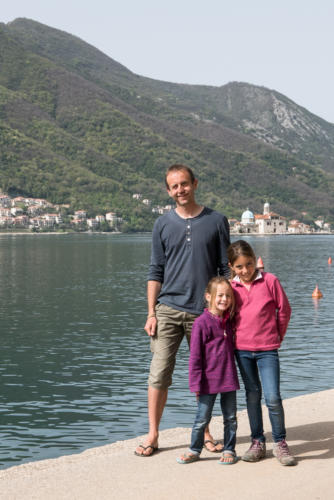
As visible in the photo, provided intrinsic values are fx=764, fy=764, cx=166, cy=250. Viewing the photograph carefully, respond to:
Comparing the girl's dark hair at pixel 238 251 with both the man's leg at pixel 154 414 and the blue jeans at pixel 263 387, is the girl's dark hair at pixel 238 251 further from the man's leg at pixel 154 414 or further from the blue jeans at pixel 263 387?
the man's leg at pixel 154 414

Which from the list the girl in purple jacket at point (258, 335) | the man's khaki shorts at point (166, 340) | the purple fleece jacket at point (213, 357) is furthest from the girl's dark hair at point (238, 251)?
the man's khaki shorts at point (166, 340)

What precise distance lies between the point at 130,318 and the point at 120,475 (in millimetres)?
19400

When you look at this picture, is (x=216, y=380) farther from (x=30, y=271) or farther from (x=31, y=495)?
(x=30, y=271)

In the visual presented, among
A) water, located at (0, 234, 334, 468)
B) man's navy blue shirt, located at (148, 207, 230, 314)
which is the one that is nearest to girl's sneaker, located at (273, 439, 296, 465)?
man's navy blue shirt, located at (148, 207, 230, 314)

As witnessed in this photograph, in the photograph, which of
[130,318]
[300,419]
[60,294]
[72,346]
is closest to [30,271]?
[60,294]

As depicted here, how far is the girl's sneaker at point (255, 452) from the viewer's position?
632cm

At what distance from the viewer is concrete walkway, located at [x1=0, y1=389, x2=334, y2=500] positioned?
554cm

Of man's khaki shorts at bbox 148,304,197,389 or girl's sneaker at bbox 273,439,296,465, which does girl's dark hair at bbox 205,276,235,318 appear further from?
girl's sneaker at bbox 273,439,296,465

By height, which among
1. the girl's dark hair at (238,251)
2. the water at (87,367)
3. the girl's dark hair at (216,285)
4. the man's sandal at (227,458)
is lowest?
the water at (87,367)

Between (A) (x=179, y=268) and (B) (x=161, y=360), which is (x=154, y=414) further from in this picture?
(A) (x=179, y=268)

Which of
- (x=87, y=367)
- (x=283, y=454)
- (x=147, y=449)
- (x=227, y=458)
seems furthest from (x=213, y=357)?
(x=87, y=367)

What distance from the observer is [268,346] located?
6.36m

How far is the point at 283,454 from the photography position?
20.4 feet

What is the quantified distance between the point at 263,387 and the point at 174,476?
106cm
